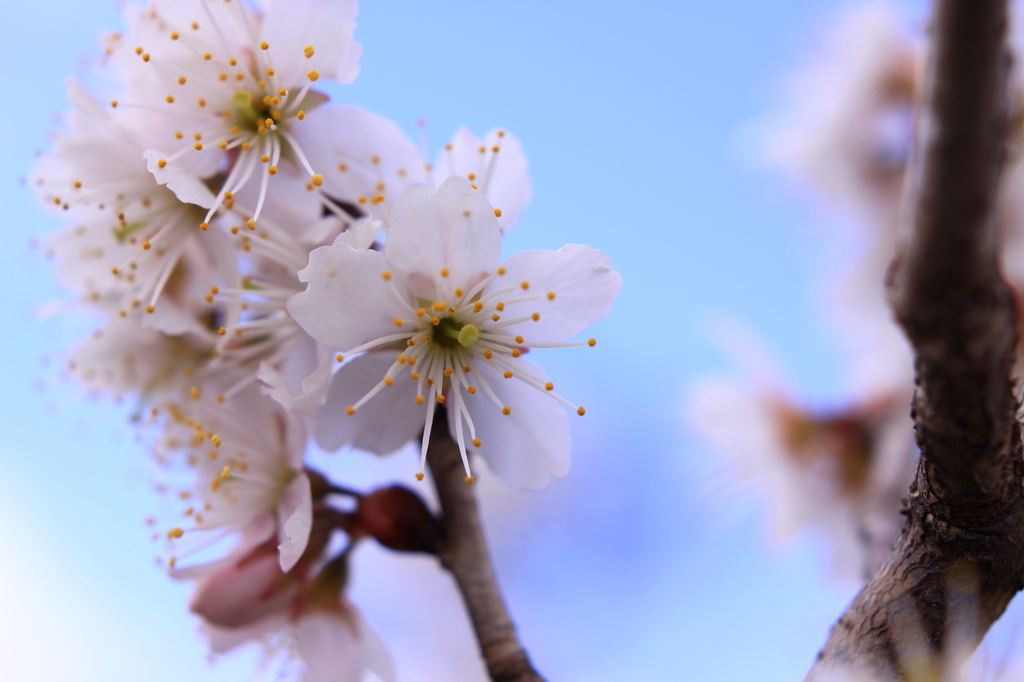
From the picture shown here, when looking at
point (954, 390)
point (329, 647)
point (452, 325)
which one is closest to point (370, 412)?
point (452, 325)

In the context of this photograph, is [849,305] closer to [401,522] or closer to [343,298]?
[401,522]

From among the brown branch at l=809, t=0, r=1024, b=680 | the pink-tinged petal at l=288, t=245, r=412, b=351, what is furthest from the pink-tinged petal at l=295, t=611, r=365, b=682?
the brown branch at l=809, t=0, r=1024, b=680

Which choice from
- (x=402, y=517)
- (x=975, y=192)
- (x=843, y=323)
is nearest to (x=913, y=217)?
(x=975, y=192)

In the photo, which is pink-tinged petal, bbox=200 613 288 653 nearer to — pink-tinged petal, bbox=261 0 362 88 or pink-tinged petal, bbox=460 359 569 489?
pink-tinged petal, bbox=460 359 569 489

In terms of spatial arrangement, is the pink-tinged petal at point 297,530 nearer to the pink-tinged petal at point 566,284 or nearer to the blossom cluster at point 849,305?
the pink-tinged petal at point 566,284

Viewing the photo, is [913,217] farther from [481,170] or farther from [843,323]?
[843,323]
